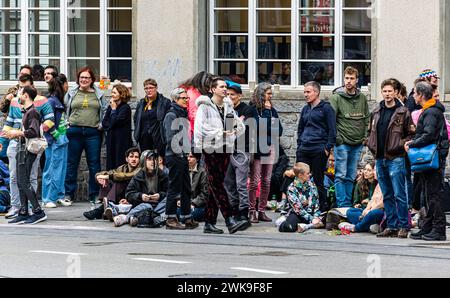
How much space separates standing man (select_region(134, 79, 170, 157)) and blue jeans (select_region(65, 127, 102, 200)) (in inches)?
53.1

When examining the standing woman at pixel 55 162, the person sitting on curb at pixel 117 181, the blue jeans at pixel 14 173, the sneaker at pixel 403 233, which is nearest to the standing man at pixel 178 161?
the person sitting on curb at pixel 117 181

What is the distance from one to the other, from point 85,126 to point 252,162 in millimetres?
3634

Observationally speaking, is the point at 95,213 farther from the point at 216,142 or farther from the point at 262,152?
the point at 216,142

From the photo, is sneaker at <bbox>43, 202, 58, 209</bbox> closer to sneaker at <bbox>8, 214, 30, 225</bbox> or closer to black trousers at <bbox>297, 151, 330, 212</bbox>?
sneaker at <bbox>8, 214, 30, 225</bbox>

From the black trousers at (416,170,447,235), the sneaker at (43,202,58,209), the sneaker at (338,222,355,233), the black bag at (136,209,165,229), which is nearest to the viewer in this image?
the black trousers at (416,170,447,235)

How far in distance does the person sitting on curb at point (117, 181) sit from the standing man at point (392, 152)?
147 inches

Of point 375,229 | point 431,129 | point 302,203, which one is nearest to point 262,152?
point 302,203

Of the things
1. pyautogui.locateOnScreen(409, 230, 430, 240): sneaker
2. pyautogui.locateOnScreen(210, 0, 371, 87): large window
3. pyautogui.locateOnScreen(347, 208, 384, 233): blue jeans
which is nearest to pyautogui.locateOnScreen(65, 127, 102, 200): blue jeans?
pyautogui.locateOnScreen(210, 0, 371, 87): large window

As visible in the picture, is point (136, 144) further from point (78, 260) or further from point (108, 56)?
point (78, 260)

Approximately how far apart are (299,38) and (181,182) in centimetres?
498

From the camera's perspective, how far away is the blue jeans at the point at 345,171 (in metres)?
18.4

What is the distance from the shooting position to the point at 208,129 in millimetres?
16406

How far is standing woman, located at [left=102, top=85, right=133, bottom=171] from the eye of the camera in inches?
805
